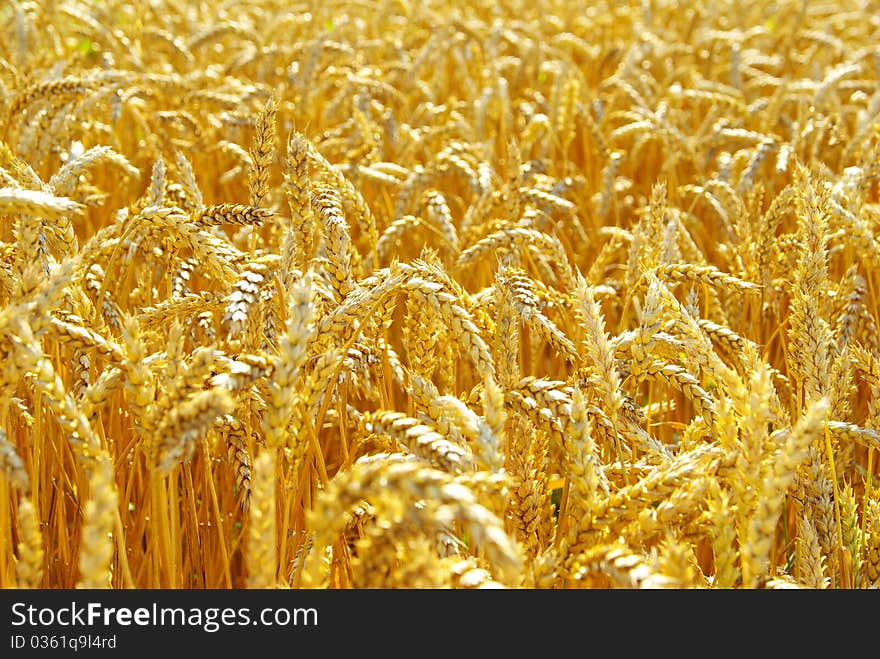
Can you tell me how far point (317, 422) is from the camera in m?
1.42

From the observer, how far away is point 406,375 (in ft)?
5.77

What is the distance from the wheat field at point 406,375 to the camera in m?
1.00

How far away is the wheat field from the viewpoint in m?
1.00

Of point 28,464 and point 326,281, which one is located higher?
point 326,281

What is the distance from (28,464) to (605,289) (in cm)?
107

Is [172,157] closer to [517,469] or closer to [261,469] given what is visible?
[517,469]

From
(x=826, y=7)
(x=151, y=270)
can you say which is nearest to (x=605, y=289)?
(x=151, y=270)

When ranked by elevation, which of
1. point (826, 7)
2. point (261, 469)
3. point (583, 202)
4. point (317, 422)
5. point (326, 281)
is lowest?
point (261, 469)

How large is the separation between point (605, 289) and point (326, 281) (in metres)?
0.55
